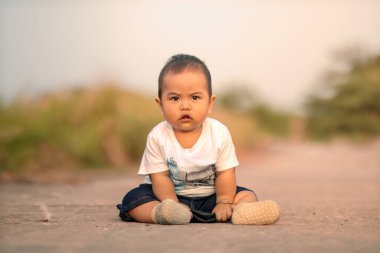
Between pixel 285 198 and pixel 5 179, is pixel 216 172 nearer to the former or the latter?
pixel 285 198

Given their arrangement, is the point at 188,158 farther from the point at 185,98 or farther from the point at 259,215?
the point at 259,215

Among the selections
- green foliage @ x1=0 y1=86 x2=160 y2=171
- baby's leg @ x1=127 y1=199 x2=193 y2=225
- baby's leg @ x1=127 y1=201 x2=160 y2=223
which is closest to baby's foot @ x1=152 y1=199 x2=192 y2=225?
baby's leg @ x1=127 y1=199 x2=193 y2=225

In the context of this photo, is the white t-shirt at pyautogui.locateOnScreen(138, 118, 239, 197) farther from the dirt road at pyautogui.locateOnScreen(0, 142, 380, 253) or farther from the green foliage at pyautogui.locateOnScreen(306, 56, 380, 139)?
the green foliage at pyautogui.locateOnScreen(306, 56, 380, 139)

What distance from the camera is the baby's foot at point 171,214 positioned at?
8.64 ft

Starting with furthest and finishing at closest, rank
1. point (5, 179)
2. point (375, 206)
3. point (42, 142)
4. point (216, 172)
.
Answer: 1. point (42, 142)
2. point (5, 179)
3. point (375, 206)
4. point (216, 172)

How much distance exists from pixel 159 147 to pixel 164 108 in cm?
22

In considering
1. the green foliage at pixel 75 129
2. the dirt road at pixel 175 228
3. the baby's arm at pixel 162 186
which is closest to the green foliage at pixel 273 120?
the green foliage at pixel 75 129

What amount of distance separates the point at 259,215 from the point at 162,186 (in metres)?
0.57

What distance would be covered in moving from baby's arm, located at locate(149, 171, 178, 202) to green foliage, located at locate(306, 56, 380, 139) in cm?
1206

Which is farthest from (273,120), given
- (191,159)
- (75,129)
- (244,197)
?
(191,159)

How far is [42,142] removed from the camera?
7.07m

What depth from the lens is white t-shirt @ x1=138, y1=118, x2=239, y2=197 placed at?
9.85ft

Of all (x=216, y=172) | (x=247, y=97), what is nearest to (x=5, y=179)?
(x=216, y=172)

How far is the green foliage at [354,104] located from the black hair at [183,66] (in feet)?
39.0
